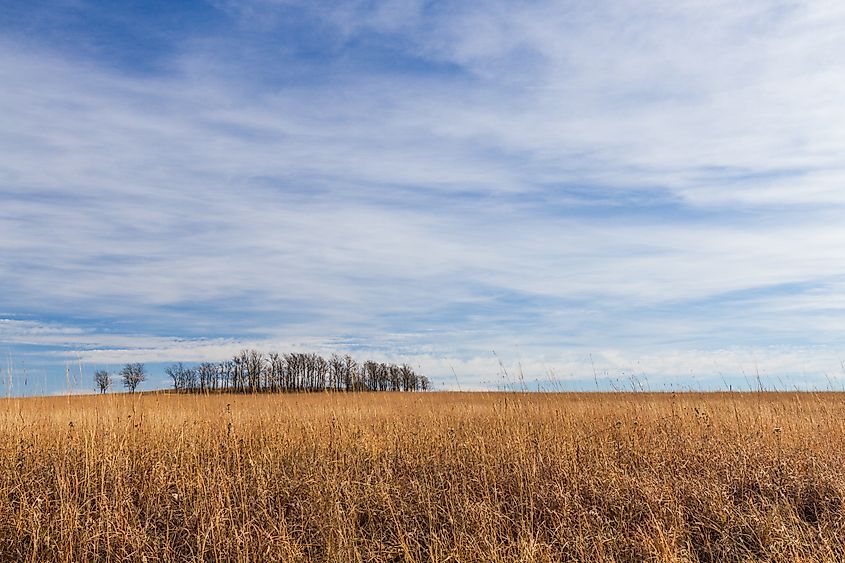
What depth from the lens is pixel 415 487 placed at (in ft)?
27.6

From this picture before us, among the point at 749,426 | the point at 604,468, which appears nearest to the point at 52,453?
the point at 604,468

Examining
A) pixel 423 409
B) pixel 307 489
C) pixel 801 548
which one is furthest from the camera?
pixel 423 409

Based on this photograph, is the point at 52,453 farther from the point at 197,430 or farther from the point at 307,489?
the point at 307,489

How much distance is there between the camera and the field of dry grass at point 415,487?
22.5 ft

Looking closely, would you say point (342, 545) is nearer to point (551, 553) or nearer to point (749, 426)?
point (551, 553)

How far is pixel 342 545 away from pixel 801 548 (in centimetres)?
496

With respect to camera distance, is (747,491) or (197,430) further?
(197,430)

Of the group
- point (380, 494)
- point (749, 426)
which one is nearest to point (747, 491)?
point (749, 426)

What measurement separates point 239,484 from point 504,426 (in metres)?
5.66

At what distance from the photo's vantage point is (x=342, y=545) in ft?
22.3

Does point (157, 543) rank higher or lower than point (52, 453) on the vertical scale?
lower

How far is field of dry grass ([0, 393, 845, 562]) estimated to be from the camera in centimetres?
686

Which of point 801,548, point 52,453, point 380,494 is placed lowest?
point 801,548

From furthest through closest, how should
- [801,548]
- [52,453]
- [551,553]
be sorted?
1. [52,453]
2. [551,553]
3. [801,548]
